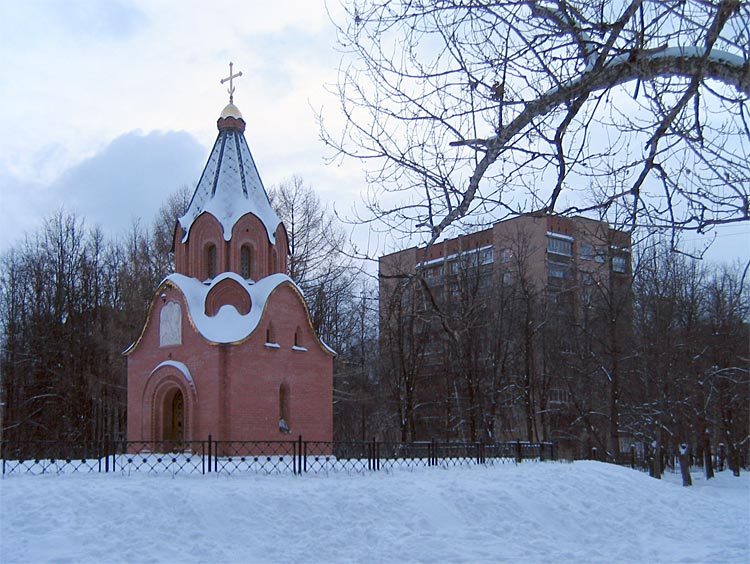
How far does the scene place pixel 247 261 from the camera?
1844cm

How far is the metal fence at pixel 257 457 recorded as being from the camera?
1327cm

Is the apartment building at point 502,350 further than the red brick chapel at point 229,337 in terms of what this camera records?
Yes

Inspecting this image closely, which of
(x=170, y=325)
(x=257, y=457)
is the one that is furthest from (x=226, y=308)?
(x=257, y=457)

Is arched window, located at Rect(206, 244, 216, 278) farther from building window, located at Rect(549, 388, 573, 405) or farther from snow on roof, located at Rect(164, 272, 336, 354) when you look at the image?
building window, located at Rect(549, 388, 573, 405)

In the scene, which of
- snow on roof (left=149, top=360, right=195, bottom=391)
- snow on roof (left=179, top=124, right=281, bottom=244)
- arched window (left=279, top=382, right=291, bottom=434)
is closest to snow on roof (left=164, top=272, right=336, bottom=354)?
snow on roof (left=149, top=360, right=195, bottom=391)

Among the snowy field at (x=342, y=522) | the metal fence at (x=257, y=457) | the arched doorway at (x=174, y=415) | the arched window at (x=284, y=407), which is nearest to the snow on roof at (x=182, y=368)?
the arched doorway at (x=174, y=415)

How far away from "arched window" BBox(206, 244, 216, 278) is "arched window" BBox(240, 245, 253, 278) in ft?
2.35

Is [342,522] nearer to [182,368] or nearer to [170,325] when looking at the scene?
[182,368]

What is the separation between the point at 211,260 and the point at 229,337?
2.70m

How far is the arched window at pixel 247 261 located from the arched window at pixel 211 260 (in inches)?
28.1

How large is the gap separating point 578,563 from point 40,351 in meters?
23.7

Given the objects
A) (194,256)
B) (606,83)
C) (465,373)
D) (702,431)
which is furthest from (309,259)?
(606,83)

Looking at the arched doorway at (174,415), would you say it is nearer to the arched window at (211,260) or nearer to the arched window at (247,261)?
the arched window at (211,260)

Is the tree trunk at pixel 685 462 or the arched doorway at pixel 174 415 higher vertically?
the arched doorway at pixel 174 415
